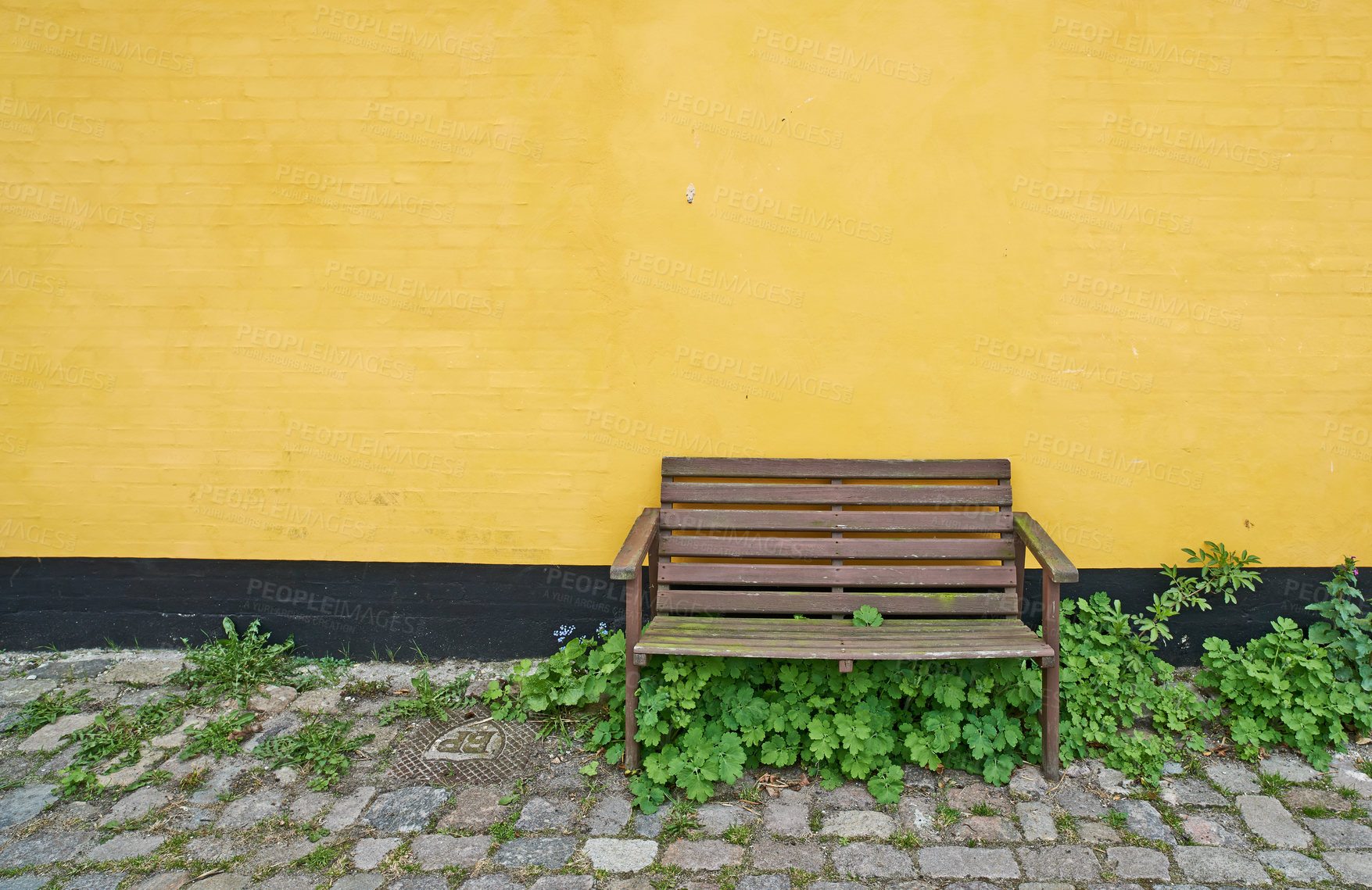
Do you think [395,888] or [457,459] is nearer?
[395,888]

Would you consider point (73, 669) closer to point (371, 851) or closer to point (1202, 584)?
point (371, 851)

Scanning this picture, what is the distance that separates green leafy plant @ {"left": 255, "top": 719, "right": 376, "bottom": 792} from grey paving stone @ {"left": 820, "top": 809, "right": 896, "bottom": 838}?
197 centimetres

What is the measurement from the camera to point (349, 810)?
10.2ft

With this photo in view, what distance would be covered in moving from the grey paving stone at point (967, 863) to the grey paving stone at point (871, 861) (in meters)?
0.07

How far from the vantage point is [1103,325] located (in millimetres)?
3803

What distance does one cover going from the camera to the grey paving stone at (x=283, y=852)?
110 inches

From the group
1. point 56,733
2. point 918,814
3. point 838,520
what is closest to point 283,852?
point 56,733

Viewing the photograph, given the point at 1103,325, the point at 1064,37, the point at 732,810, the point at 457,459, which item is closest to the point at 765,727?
the point at 732,810

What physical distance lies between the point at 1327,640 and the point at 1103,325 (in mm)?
1791

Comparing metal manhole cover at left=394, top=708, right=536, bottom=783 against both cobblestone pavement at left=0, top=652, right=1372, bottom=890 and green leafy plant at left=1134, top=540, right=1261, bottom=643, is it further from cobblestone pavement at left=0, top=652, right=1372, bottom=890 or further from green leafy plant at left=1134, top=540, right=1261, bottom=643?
green leafy plant at left=1134, top=540, right=1261, bottom=643

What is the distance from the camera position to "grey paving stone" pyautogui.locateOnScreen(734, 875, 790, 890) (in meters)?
2.66

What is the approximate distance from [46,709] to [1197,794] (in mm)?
5014

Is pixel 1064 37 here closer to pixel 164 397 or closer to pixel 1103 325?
pixel 1103 325

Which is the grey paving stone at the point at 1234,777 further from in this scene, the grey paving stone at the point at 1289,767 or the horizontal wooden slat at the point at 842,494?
the horizontal wooden slat at the point at 842,494
